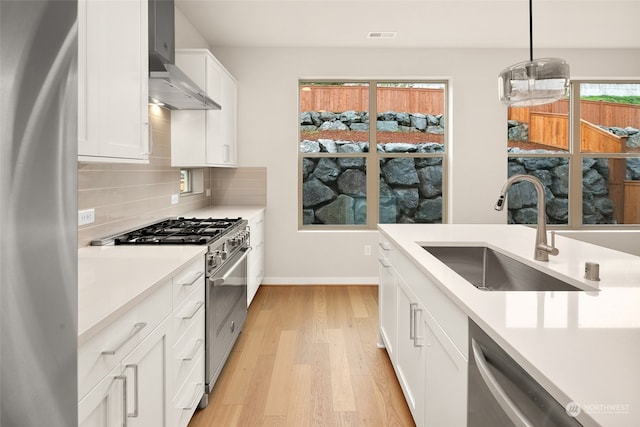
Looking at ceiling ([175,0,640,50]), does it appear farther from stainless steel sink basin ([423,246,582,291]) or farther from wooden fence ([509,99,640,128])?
stainless steel sink basin ([423,246,582,291])

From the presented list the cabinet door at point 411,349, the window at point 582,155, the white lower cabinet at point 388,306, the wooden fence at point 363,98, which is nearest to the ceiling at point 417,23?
the wooden fence at point 363,98

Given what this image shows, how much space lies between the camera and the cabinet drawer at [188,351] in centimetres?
191

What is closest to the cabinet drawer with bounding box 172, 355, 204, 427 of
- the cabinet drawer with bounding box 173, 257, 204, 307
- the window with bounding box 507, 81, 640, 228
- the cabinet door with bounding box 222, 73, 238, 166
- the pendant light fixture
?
the cabinet drawer with bounding box 173, 257, 204, 307

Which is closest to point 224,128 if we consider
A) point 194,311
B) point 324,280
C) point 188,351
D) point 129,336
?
point 324,280

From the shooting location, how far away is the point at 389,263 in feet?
9.14

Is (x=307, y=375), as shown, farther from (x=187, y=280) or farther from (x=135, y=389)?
(x=135, y=389)

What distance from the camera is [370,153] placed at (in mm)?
5270

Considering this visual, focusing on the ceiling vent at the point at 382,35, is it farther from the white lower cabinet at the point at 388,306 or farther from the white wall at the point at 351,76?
the white lower cabinet at the point at 388,306

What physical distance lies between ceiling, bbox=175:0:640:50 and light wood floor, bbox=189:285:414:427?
271cm

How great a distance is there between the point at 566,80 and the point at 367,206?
3.30 meters

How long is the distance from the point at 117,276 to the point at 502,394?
134cm

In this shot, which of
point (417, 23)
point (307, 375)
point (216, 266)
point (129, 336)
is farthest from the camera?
point (417, 23)

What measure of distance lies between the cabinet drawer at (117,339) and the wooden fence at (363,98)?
390 cm

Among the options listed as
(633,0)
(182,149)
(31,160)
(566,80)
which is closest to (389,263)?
(566,80)
